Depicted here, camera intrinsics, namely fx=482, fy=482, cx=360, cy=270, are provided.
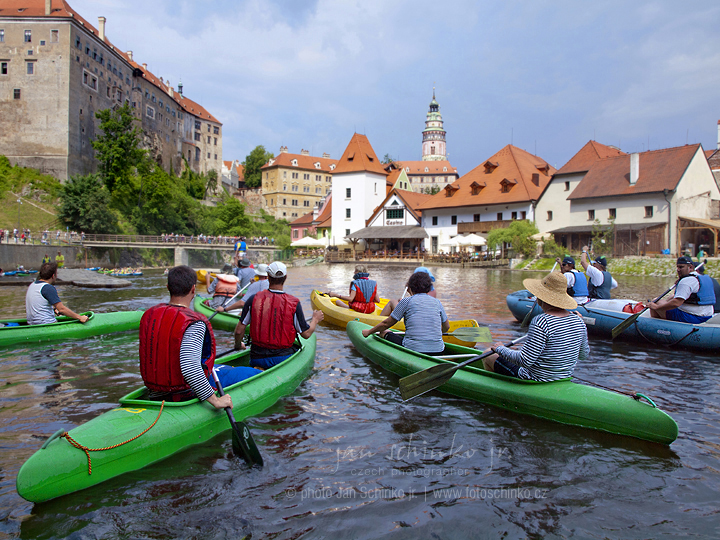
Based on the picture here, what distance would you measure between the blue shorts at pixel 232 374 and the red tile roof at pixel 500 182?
42061mm

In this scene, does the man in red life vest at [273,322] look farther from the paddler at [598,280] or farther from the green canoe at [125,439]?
the paddler at [598,280]

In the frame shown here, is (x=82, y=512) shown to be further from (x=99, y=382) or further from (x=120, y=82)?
(x=120, y=82)

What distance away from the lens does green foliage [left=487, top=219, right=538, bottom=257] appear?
1556 inches

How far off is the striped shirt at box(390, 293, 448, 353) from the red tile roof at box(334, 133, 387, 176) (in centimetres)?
5382

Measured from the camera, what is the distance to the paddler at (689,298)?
340 inches

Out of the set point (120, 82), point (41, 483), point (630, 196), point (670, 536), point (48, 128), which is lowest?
point (670, 536)

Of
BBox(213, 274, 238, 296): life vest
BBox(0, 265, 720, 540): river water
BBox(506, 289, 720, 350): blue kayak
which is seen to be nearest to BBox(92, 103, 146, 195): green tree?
BBox(213, 274, 238, 296): life vest

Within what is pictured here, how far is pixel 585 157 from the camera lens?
140 feet

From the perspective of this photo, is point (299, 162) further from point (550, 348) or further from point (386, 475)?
point (386, 475)

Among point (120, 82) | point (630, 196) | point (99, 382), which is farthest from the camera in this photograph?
point (120, 82)

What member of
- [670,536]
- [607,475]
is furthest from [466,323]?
[670,536]

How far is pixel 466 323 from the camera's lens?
836cm

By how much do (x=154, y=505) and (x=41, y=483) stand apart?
814 millimetres

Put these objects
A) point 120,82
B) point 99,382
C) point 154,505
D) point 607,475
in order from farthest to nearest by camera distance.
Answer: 1. point 120,82
2. point 99,382
3. point 607,475
4. point 154,505
